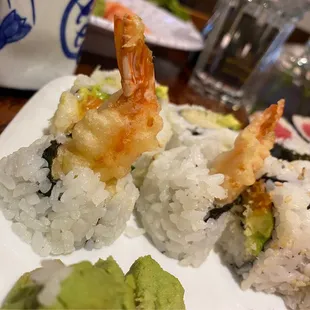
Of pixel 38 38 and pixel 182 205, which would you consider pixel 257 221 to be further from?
pixel 38 38

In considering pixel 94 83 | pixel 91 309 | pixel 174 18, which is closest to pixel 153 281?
pixel 91 309

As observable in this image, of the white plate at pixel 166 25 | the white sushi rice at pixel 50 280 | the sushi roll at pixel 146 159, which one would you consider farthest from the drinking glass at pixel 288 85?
the white sushi rice at pixel 50 280

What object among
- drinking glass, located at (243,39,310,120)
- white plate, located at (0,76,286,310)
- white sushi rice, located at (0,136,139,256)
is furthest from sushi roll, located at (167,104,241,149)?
drinking glass, located at (243,39,310,120)

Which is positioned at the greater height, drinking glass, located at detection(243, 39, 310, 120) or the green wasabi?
the green wasabi

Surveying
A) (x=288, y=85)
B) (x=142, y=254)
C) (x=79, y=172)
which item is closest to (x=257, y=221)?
(x=142, y=254)

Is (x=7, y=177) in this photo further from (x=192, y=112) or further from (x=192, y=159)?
(x=192, y=112)

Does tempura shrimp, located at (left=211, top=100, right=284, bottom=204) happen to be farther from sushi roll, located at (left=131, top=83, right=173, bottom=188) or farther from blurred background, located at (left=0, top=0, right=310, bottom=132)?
blurred background, located at (left=0, top=0, right=310, bottom=132)

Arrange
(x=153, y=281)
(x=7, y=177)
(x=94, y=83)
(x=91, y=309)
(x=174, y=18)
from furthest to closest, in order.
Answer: (x=174, y=18) → (x=94, y=83) → (x=7, y=177) → (x=153, y=281) → (x=91, y=309)
